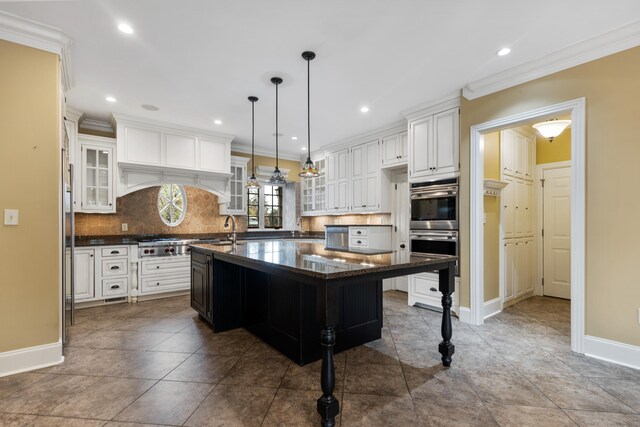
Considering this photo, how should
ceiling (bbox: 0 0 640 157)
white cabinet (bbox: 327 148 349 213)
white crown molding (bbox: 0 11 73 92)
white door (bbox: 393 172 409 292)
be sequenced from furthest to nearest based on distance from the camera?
white cabinet (bbox: 327 148 349 213), white door (bbox: 393 172 409 292), white crown molding (bbox: 0 11 73 92), ceiling (bbox: 0 0 640 157)

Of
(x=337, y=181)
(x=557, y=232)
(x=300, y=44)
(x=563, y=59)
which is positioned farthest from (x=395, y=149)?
(x=557, y=232)

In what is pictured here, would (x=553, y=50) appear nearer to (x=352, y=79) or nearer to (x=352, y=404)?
(x=352, y=79)

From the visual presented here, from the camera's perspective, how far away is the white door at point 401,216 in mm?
4991

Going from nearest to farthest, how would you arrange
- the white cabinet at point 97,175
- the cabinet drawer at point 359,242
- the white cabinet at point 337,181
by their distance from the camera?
the white cabinet at point 97,175 → the cabinet drawer at point 359,242 → the white cabinet at point 337,181

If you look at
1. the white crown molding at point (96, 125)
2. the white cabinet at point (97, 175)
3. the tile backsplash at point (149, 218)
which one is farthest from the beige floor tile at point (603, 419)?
the white crown molding at point (96, 125)

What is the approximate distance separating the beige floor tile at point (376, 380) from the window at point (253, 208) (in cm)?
428

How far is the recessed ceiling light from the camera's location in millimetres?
2361

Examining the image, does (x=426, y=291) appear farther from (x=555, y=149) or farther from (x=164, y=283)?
(x=164, y=283)

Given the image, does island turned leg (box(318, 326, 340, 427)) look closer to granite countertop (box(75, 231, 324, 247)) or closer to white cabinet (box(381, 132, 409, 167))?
white cabinet (box(381, 132, 409, 167))

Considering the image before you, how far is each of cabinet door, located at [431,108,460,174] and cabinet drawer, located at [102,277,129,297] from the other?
4.65 meters

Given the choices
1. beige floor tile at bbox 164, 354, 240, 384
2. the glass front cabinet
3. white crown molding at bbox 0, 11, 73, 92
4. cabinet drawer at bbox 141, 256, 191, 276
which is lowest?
beige floor tile at bbox 164, 354, 240, 384

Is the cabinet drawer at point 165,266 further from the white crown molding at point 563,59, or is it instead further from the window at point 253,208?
the white crown molding at point 563,59

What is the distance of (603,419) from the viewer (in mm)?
1770

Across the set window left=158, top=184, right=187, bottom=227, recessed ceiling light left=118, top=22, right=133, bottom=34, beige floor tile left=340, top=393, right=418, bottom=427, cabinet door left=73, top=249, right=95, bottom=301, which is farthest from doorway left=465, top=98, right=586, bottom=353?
cabinet door left=73, top=249, right=95, bottom=301
